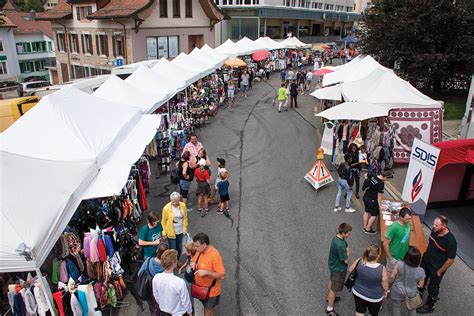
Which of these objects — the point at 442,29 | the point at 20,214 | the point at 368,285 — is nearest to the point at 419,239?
the point at 368,285

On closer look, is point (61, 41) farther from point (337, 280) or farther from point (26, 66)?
point (337, 280)

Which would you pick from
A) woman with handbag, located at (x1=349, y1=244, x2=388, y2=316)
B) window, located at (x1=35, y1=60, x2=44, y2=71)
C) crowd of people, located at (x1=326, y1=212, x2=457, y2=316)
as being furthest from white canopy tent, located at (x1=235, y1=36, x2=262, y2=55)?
window, located at (x1=35, y1=60, x2=44, y2=71)

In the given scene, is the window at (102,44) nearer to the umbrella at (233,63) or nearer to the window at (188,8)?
the window at (188,8)

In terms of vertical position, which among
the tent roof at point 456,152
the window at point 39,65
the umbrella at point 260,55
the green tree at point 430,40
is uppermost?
the green tree at point 430,40

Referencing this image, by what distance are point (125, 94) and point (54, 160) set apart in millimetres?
5976

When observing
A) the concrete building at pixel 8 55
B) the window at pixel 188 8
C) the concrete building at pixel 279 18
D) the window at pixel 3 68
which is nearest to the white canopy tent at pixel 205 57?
the window at pixel 188 8

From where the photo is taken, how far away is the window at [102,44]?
31.9 m

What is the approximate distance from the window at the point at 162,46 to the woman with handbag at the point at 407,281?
28.4 meters

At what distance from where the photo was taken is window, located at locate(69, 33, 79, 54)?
3588 cm

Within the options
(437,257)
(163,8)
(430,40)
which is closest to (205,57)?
(163,8)

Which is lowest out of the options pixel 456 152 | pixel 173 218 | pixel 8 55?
pixel 8 55

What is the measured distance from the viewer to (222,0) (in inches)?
2013

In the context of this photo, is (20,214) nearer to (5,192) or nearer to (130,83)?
(5,192)

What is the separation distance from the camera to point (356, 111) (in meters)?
12.0
